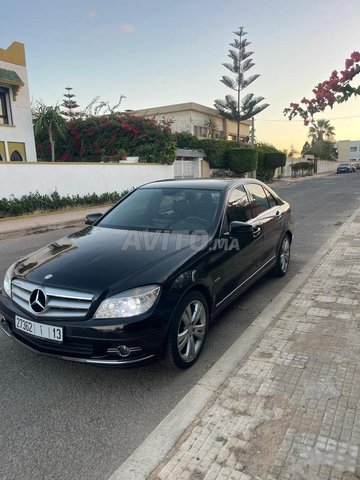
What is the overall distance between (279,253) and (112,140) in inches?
734

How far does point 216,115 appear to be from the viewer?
38.5 meters

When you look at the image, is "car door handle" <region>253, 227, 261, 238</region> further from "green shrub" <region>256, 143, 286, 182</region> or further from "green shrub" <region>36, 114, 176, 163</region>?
"green shrub" <region>256, 143, 286, 182</region>

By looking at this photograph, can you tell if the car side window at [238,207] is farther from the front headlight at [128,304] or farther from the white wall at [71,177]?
the white wall at [71,177]

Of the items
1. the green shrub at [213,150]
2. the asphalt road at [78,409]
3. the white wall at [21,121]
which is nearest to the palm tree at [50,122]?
the white wall at [21,121]

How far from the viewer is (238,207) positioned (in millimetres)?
4297

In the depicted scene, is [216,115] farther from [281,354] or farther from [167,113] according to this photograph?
[281,354]

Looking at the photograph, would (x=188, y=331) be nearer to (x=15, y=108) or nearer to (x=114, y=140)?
(x=15, y=108)

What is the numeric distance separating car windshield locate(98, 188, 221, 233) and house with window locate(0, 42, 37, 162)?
16432mm

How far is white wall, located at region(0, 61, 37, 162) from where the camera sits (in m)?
18.8

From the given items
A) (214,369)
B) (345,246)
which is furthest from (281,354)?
(345,246)

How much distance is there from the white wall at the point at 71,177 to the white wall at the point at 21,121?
5424 mm

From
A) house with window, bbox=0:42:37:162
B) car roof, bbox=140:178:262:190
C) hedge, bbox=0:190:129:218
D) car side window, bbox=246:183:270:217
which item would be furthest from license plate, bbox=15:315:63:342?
house with window, bbox=0:42:37:162

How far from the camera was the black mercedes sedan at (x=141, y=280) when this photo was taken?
272cm

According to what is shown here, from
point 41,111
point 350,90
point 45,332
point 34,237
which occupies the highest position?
point 41,111
